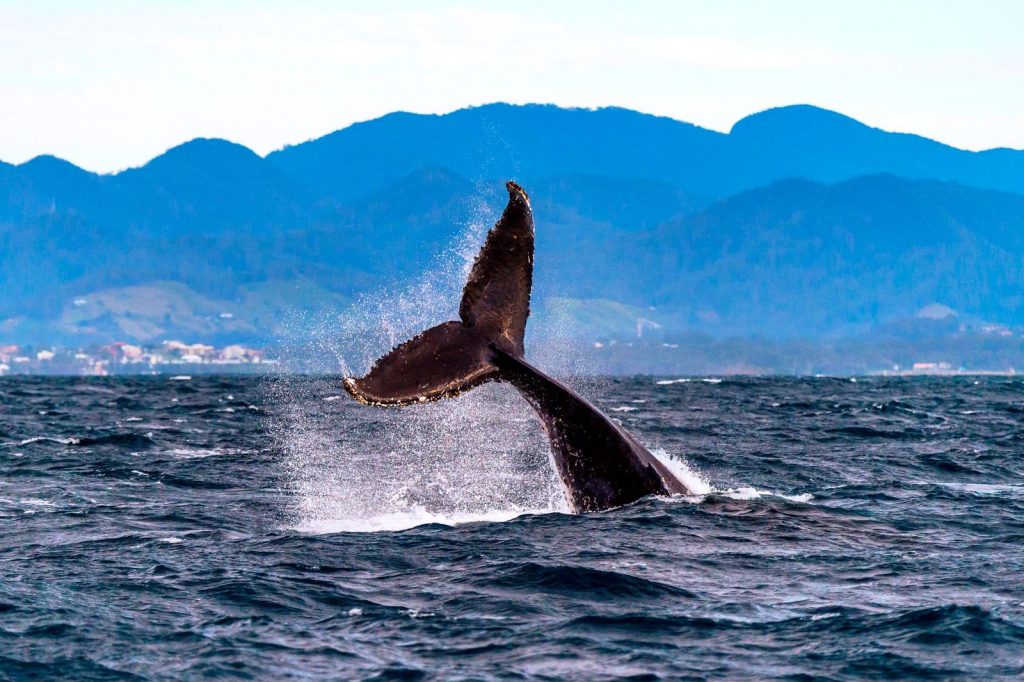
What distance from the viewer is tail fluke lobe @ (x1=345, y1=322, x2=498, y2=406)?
10.4 meters

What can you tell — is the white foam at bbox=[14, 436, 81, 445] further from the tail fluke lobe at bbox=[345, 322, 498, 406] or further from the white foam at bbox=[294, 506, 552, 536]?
the tail fluke lobe at bbox=[345, 322, 498, 406]

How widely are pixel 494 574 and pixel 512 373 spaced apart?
2.04 metres

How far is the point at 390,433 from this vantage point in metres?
26.5

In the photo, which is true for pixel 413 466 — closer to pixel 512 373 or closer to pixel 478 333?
pixel 512 373

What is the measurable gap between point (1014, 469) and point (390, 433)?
12332mm

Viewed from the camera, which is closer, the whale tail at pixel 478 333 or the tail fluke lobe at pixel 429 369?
the tail fluke lobe at pixel 429 369

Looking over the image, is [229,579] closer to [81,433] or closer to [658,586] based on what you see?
[658,586]

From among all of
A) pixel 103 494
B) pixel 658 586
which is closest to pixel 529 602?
pixel 658 586

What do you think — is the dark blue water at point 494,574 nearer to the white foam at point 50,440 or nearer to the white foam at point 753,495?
the white foam at point 753,495

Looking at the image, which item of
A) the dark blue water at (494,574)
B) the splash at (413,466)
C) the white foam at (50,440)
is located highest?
the white foam at (50,440)

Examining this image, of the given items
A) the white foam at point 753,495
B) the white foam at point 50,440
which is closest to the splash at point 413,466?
the white foam at point 753,495

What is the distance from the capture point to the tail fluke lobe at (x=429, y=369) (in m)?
10.4

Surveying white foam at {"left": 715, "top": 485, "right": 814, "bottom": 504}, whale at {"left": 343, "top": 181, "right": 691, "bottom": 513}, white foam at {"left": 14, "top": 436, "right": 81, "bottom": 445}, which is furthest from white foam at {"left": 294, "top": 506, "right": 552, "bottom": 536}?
white foam at {"left": 14, "top": 436, "right": 81, "bottom": 445}

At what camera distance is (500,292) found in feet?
37.8
